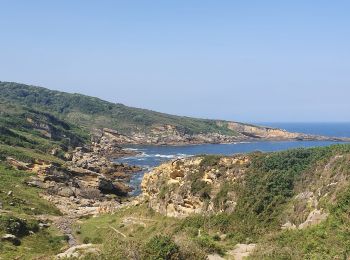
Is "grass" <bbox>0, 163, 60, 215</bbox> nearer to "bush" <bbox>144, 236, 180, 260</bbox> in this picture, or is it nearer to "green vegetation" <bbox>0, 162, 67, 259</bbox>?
"green vegetation" <bbox>0, 162, 67, 259</bbox>

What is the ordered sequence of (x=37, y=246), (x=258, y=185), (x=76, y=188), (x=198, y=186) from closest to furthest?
(x=37, y=246) → (x=258, y=185) → (x=198, y=186) → (x=76, y=188)

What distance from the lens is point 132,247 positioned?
27281 millimetres

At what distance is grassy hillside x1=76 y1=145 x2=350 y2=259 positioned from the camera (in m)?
30.7

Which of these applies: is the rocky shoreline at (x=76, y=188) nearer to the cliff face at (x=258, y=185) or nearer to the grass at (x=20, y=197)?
the grass at (x=20, y=197)

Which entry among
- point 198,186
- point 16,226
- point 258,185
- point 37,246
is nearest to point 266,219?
point 258,185

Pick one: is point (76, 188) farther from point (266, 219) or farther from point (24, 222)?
point (266, 219)

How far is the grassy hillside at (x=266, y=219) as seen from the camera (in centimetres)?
Answer: 3067

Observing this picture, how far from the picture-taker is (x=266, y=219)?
48250 mm

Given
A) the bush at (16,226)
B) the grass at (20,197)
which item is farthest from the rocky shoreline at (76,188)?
the bush at (16,226)

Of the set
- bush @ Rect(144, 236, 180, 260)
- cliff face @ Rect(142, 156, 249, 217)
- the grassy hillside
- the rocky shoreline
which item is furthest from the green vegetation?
bush @ Rect(144, 236, 180, 260)

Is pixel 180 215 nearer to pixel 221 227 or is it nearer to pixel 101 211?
pixel 221 227

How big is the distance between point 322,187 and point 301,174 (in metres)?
6.03

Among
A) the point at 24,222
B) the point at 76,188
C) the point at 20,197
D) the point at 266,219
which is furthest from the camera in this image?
the point at 76,188

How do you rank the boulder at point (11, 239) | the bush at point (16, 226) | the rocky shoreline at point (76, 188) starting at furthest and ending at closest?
the rocky shoreline at point (76, 188), the bush at point (16, 226), the boulder at point (11, 239)
